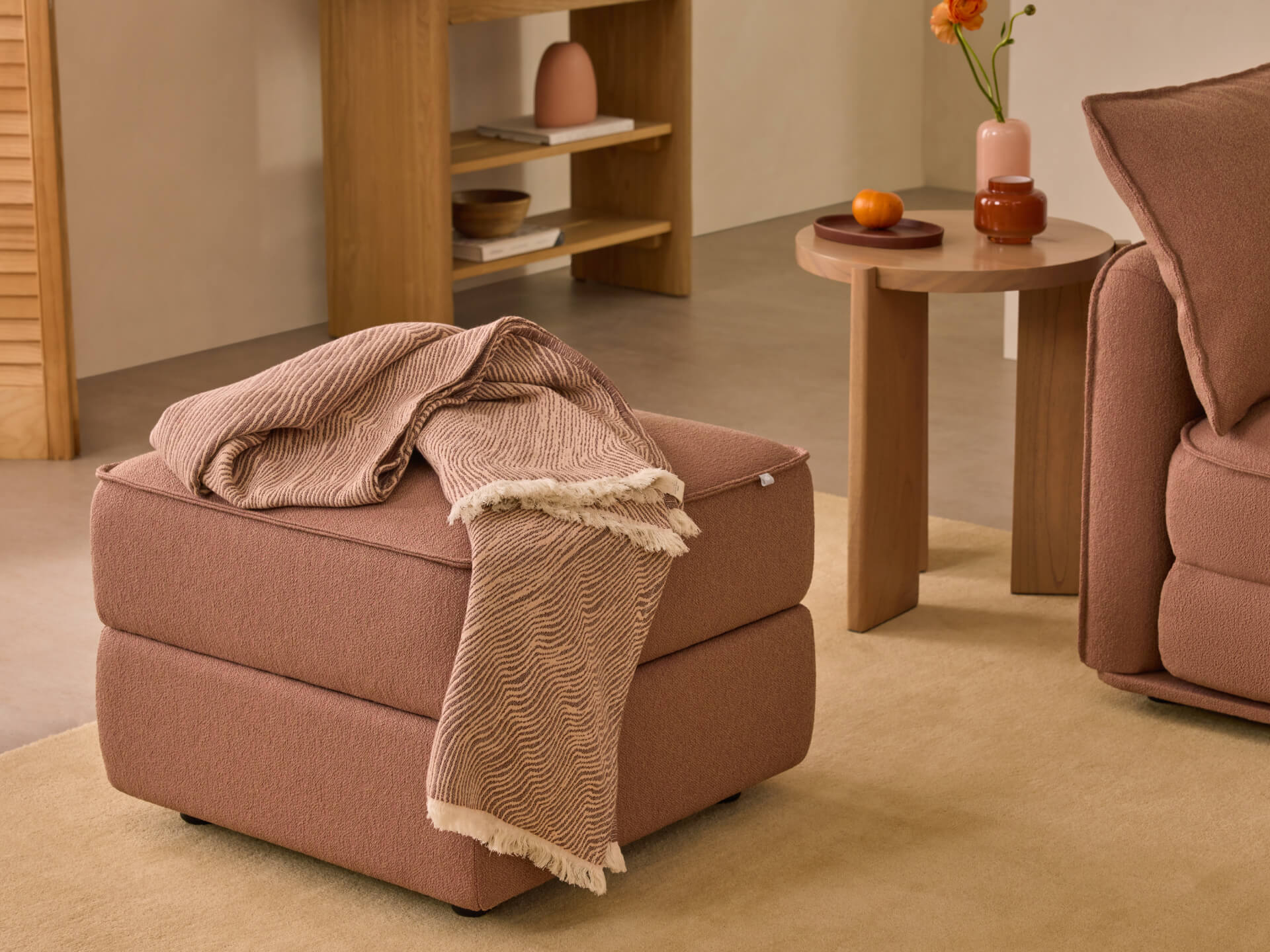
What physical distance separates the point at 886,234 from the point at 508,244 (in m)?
1.88

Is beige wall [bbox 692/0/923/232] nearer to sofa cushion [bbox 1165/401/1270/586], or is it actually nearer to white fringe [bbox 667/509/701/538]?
sofa cushion [bbox 1165/401/1270/586]

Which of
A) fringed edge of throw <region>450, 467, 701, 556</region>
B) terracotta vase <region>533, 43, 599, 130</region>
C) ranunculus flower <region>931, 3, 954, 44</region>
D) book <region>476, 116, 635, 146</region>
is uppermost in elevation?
ranunculus flower <region>931, 3, 954, 44</region>

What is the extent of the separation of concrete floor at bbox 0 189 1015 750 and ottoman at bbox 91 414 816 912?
49cm

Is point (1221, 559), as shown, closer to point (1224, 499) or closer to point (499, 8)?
point (1224, 499)

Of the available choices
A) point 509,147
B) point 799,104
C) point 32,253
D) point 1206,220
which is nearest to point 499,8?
point 509,147

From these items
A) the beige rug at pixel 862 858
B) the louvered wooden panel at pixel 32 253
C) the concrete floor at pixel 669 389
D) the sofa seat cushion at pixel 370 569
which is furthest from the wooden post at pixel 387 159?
the sofa seat cushion at pixel 370 569

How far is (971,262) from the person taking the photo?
8.20 feet

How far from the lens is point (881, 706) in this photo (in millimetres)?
2367

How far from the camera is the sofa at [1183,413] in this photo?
2168mm

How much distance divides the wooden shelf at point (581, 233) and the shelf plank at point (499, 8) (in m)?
0.57

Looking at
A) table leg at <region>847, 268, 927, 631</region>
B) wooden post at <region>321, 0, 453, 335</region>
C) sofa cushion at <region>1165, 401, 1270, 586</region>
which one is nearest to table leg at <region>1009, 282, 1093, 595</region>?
table leg at <region>847, 268, 927, 631</region>

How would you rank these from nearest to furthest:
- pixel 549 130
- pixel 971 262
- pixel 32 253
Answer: pixel 971 262 → pixel 32 253 → pixel 549 130

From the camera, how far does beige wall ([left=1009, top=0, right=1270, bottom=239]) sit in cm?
376

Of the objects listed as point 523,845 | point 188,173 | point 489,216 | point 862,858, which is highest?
point 188,173
